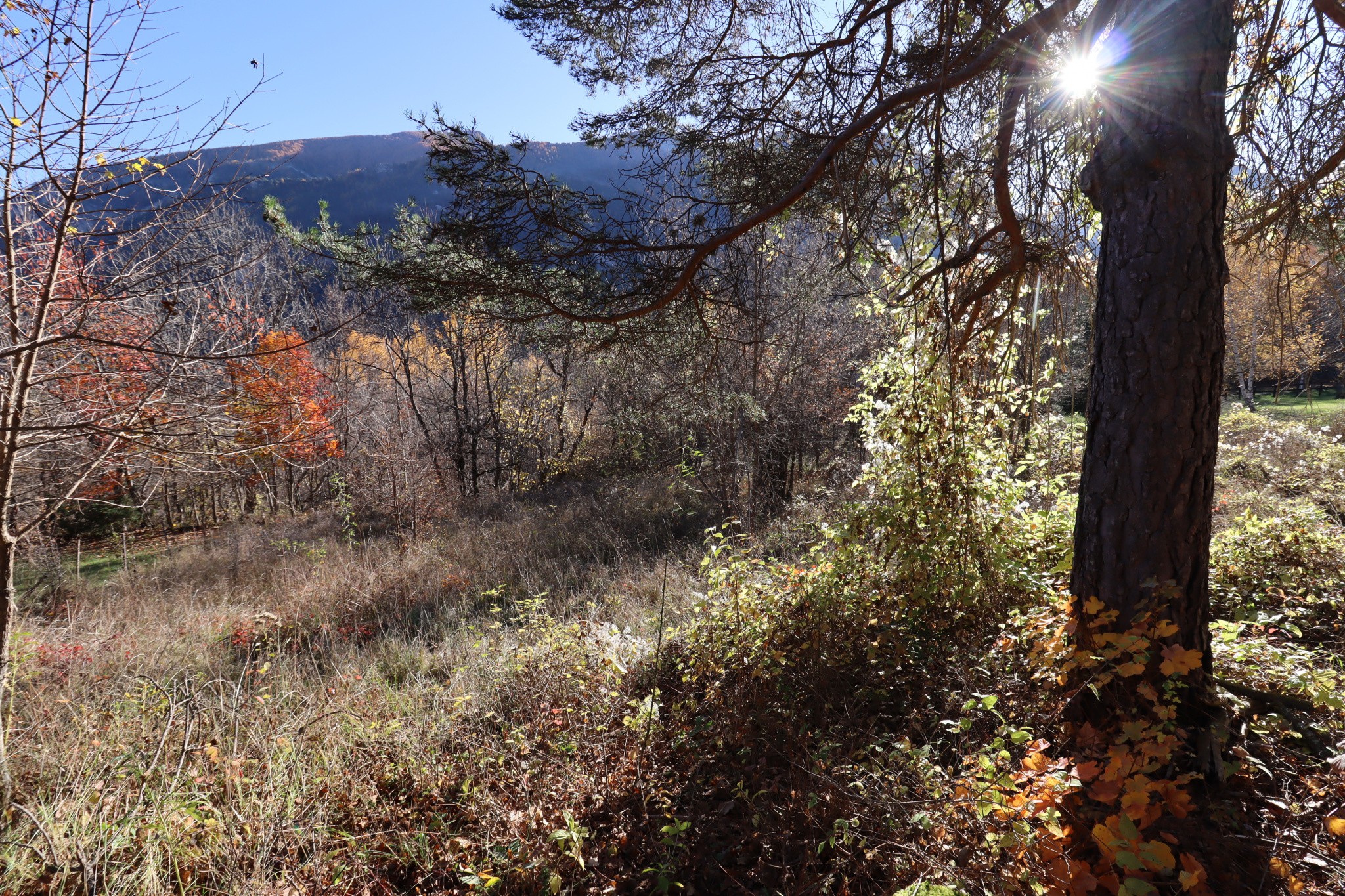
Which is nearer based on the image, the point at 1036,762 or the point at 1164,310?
the point at 1036,762

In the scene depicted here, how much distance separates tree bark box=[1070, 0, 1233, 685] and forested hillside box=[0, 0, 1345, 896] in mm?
17

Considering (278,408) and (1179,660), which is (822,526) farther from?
(278,408)

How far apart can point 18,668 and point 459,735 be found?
403 centimetres

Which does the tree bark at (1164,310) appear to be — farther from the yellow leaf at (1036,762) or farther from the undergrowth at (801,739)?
the yellow leaf at (1036,762)

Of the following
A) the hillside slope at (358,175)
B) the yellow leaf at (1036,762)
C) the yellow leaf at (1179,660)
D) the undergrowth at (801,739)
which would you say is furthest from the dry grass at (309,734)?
the hillside slope at (358,175)

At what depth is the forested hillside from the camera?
87.3 inches

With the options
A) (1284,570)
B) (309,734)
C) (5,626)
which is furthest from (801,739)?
(5,626)

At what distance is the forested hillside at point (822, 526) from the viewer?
2.22 metres

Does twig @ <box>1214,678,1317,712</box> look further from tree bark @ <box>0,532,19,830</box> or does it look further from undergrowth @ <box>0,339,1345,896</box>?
tree bark @ <box>0,532,19,830</box>

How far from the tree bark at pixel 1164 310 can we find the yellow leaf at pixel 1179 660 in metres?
0.25

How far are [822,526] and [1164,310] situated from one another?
2304mm

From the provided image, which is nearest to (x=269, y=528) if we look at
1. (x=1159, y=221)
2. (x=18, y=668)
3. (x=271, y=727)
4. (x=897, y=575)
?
(x=18, y=668)

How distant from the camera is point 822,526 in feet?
13.2

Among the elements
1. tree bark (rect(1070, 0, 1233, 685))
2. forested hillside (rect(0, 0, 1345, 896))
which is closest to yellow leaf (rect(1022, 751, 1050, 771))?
forested hillside (rect(0, 0, 1345, 896))
